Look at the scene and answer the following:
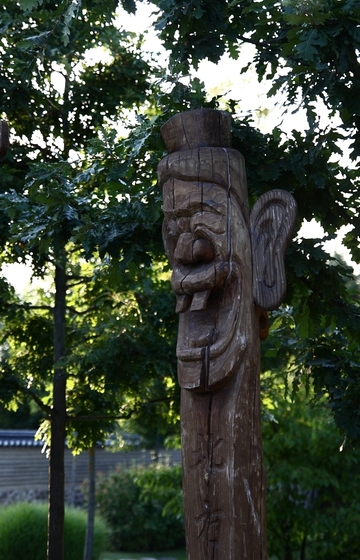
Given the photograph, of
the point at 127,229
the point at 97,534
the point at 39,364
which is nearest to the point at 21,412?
the point at 97,534

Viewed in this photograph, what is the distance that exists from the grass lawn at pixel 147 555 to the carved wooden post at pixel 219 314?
10.8 m

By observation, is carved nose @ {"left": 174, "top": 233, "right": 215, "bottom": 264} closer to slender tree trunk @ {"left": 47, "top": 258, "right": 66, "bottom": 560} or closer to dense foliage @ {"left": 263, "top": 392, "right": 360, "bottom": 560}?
slender tree trunk @ {"left": 47, "top": 258, "right": 66, "bottom": 560}

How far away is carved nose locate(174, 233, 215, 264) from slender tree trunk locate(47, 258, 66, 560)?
472cm

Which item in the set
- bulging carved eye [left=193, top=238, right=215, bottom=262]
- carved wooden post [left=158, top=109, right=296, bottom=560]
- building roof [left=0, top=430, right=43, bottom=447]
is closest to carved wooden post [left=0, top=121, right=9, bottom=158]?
carved wooden post [left=158, top=109, right=296, bottom=560]

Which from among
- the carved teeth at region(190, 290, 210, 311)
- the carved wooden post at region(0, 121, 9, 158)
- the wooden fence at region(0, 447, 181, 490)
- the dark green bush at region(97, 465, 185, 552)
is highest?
the carved wooden post at region(0, 121, 9, 158)

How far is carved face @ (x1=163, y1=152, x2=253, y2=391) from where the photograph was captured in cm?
416

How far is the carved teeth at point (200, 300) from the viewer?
4285 millimetres

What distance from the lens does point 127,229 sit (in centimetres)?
612

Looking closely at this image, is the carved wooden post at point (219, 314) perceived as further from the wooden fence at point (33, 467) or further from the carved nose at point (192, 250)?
the wooden fence at point (33, 467)

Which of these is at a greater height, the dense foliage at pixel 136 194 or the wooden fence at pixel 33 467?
the dense foliage at pixel 136 194

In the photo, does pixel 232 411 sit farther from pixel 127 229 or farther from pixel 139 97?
pixel 139 97

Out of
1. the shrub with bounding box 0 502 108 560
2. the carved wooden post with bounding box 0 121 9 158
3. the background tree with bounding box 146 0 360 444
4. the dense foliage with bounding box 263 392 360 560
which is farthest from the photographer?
the shrub with bounding box 0 502 108 560

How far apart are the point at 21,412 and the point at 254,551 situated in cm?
2249

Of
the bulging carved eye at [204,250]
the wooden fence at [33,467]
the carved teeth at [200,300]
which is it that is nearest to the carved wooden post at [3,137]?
the bulging carved eye at [204,250]
